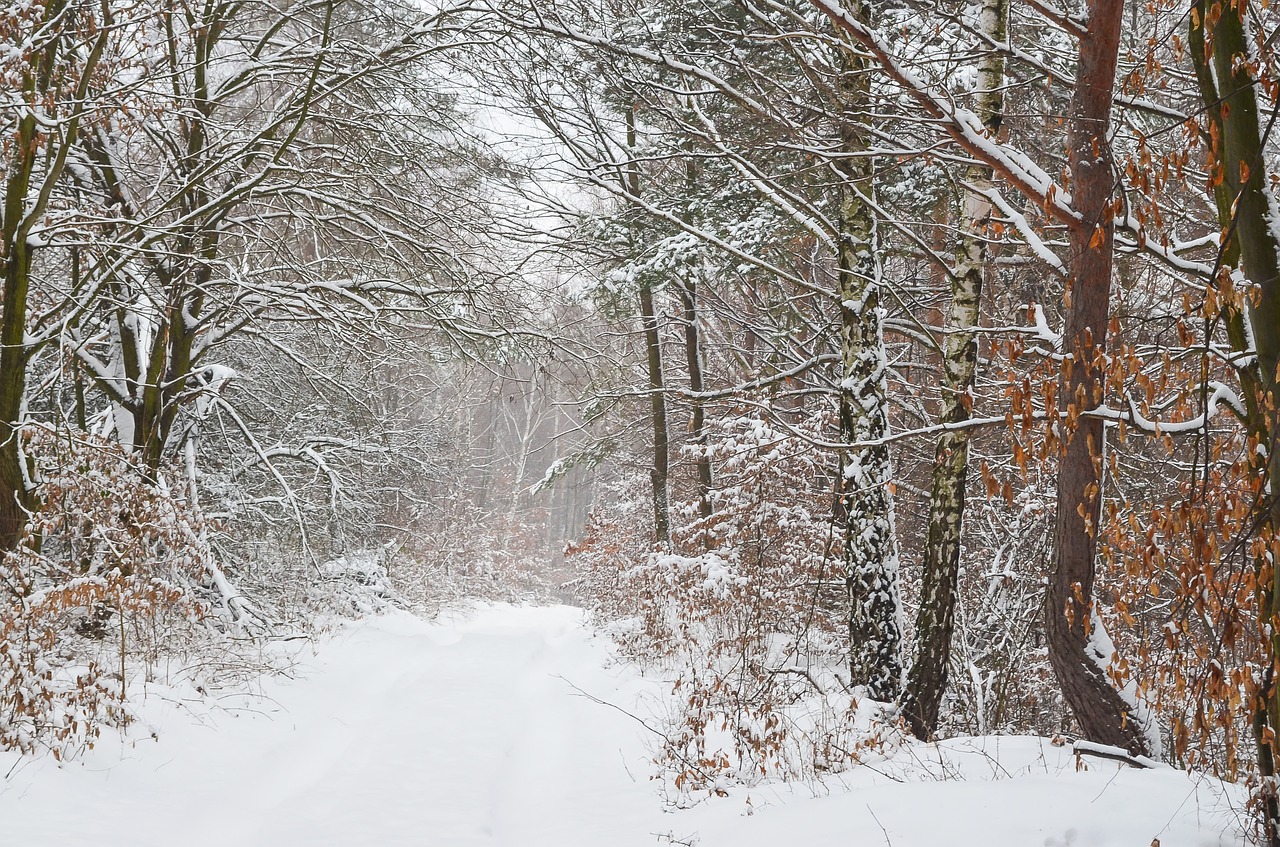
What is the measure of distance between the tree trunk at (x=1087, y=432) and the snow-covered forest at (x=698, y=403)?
1.0 inches

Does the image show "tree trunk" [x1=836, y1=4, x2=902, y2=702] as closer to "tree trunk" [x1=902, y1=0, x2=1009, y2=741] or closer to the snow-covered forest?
the snow-covered forest

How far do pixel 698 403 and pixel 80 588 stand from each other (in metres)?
7.78

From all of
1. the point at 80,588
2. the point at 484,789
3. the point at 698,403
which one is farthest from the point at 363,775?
the point at 698,403

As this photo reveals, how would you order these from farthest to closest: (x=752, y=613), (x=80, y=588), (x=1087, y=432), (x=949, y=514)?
(x=752, y=613), (x=949, y=514), (x=80, y=588), (x=1087, y=432)

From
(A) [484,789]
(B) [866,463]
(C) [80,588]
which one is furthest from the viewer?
(B) [866,463]

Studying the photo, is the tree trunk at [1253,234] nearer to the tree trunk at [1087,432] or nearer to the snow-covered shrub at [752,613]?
the tree trunk at [1087,432]

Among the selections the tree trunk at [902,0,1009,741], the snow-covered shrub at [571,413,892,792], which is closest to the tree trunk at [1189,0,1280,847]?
the snow-covered shrub at [571,413,892,792]

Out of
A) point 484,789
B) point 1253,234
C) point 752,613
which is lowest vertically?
point 484,789

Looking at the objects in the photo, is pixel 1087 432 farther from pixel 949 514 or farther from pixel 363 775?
pixel 363 775

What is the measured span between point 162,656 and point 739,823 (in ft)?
19.3

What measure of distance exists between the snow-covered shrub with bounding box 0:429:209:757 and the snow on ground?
31 cm

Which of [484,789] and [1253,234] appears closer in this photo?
[1253,234]

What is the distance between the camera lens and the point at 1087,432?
12.5 ft

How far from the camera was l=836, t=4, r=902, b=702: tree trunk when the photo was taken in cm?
659
